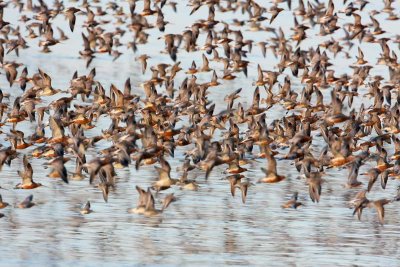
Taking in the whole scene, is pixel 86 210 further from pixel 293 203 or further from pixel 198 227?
pixel 293 203

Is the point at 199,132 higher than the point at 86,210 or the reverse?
higher

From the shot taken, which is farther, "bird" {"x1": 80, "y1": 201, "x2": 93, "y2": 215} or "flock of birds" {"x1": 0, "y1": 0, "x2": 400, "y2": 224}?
"bird" {"x1": 80, "y1": 201, "x2": 93, "y2": 215}

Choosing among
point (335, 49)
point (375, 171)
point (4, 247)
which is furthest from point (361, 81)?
point (4, 247)

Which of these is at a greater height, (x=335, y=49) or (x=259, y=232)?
(x=335, y=49)

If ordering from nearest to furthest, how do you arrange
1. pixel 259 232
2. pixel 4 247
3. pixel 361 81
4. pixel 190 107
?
pixel 4 247
pixel 259 232
pixel 190 107
pixel 361 81

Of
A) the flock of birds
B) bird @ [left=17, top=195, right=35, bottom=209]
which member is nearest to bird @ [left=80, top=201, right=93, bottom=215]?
the flock of birds

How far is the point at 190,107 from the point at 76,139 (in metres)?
6.91

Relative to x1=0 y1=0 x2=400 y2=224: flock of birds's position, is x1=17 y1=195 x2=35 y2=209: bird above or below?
below

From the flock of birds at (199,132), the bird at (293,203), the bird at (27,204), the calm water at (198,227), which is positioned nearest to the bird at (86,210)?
the flock of birds at (199,132)

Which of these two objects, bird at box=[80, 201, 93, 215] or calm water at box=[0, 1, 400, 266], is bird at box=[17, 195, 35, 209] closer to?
calm water at box=[0, 1, 400, 266]

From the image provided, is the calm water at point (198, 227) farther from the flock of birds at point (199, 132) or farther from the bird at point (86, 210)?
the flock of birds at point (199, 132)

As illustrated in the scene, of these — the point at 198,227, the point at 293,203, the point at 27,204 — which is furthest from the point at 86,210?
the point at 293,203

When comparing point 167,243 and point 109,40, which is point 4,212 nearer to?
point 167,243

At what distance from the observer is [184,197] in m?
34.8
